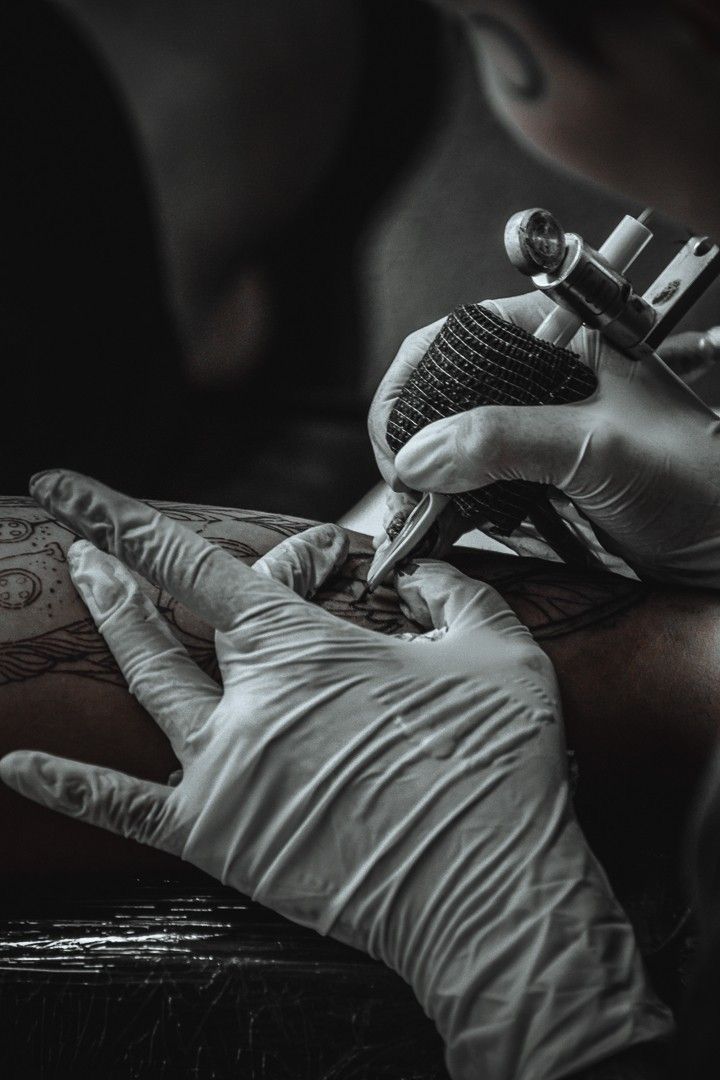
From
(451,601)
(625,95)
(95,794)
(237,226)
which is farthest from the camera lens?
(237,226)

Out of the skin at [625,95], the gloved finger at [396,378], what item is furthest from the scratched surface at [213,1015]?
the skin at [625,95]

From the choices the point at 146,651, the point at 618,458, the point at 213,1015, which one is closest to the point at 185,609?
the point at 146,651

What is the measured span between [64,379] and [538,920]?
173 cm

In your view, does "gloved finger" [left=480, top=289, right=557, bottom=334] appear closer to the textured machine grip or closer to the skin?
the textured machine grip

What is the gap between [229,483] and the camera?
2557mm

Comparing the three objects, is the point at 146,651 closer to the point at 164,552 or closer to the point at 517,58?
the point at 164,552

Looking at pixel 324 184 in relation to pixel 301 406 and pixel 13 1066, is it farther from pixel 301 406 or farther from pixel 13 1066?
pixel 13 1066

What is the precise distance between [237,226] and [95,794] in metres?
1.02

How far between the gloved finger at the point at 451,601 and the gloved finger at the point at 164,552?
187mm

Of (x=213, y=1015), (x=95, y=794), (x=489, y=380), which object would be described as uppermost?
(x=489, y=380)

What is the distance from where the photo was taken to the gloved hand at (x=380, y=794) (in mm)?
922

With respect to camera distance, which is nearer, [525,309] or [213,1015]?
[213,1015]

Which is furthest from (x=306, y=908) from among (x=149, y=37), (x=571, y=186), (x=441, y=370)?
(x=571, y=186)

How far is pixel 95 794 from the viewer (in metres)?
0.99
